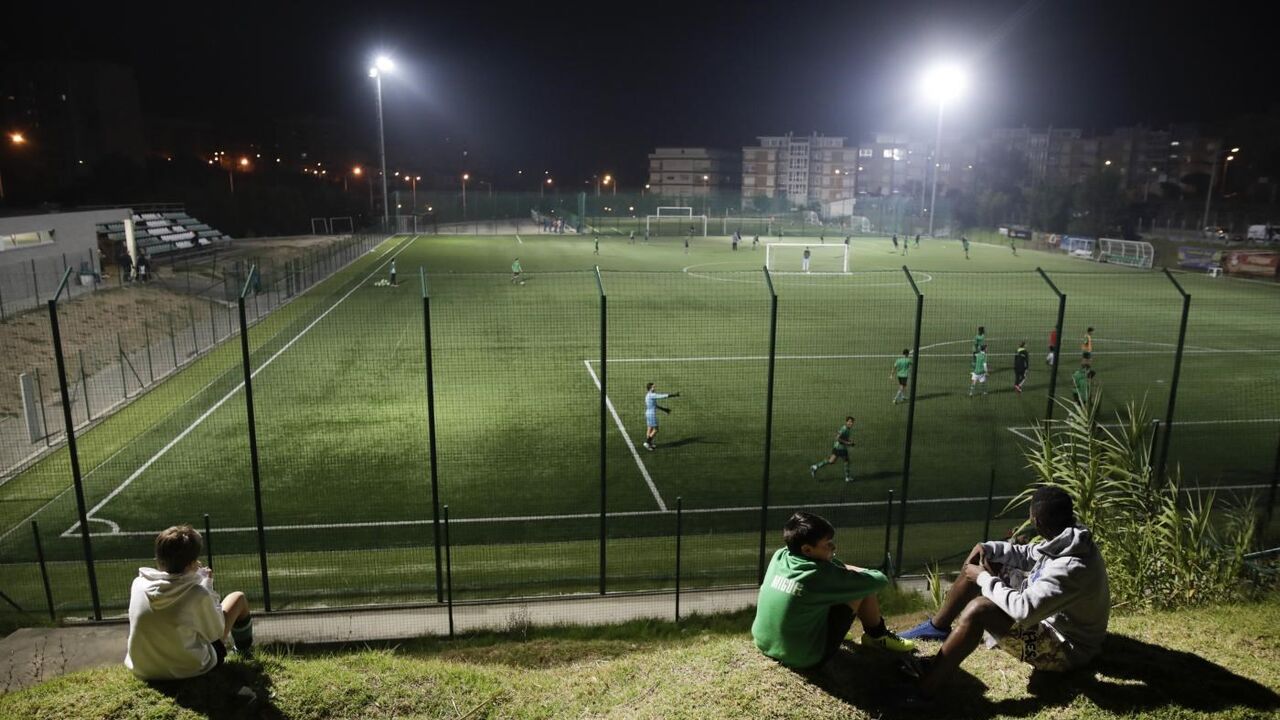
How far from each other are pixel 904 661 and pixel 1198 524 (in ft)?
12.8

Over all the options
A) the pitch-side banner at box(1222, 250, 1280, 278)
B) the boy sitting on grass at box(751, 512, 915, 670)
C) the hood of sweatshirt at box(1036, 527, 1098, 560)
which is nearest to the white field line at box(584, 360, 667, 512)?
the boy sitting on grass at box(751, 512, 915, 670)

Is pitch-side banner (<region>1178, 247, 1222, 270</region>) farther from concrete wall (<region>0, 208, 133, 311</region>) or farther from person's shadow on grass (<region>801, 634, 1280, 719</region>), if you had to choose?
concrete wall (<region>0, 208, 133, 311</region>)

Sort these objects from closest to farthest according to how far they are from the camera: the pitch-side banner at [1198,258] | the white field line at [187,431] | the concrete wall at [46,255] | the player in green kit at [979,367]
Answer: the white field line at [187,431]
the player in green kit at [979,367]
the concrete wall at [46,255]
the pitch-side banner at [1198,258]

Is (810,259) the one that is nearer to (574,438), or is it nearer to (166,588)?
(574,438)

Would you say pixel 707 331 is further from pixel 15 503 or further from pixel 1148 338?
pixel 15 503

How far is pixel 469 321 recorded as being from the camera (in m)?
29.7

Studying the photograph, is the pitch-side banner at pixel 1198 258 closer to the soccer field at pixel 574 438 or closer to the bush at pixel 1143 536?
the soccer field at pixel 574 438

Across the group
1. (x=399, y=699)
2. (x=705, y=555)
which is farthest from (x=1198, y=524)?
(x=399, y=699)

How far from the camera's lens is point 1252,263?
41.9 m

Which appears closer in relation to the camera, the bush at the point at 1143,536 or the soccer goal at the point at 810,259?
the bush at the point at 1143,536

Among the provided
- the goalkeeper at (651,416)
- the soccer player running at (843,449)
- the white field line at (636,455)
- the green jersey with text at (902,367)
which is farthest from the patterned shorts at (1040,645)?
the green jersey with text at (902,367)

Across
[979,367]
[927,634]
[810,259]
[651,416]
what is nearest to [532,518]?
[651,416]

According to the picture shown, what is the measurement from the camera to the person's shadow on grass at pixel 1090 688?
15.8ft

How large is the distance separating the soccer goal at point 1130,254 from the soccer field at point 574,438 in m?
16.0
